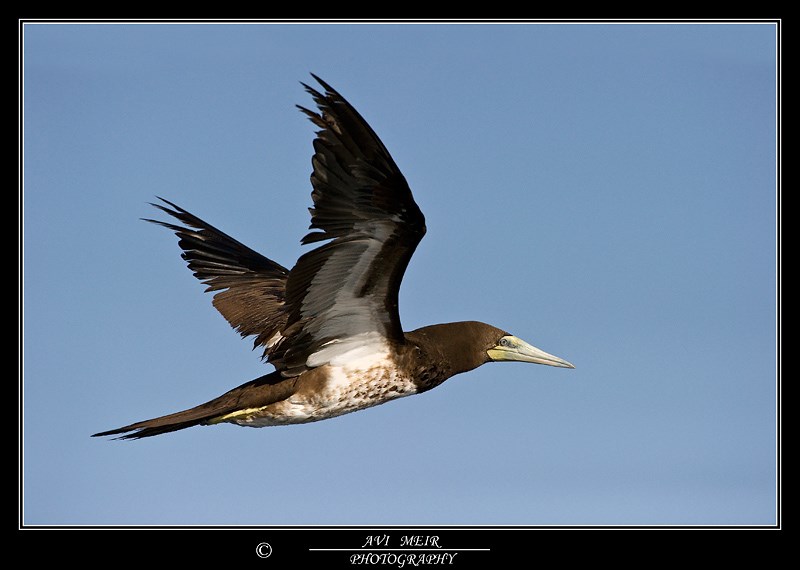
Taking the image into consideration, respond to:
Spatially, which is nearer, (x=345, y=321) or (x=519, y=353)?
(x=345, y=321)

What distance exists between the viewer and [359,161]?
892cm

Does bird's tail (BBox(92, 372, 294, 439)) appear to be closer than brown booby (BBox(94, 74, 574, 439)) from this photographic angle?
No

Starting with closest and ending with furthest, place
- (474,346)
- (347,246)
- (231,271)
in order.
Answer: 1. (347,246)
2. (474,346)
3. (231,271)

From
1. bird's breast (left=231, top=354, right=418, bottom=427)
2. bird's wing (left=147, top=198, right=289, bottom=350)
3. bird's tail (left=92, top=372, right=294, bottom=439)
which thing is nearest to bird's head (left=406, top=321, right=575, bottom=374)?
bird's breast (left=231, top=354, right=418, bottom=427)

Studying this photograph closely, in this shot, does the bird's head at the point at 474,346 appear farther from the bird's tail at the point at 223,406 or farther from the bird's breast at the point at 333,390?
the bird's tail at the point at 223,406

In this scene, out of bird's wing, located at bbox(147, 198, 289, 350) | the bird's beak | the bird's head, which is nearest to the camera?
the bird's head

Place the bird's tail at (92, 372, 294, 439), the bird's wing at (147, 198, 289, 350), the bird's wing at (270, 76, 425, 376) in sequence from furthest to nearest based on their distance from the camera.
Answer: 1. the bird's wing at (147, 198, 289, 350)
2. the bird's tail at (92, 372, 294, 439)
3. the bird's wing at (270, 76, 425, 376)

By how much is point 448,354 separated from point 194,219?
4.00 metres

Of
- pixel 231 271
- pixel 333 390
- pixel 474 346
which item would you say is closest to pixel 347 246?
pixel 333 390

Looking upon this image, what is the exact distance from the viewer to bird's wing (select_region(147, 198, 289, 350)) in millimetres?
12828

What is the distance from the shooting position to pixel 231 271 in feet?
43.6

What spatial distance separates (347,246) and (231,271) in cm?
405

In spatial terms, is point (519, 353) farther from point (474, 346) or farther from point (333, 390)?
point (333, 390)

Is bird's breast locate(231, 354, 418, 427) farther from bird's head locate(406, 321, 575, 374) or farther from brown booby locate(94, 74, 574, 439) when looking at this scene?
bird's head locate(406, 321, 575, 374)
